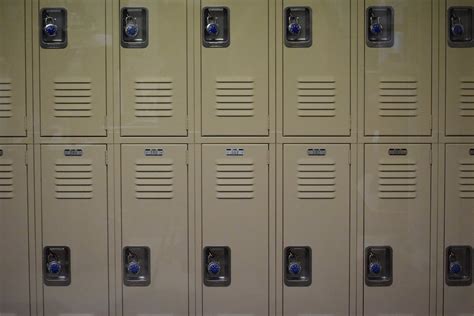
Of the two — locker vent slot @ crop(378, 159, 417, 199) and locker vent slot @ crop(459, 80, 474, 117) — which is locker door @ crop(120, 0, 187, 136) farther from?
locker vent slot @ crop(459, 80, 474, 117)

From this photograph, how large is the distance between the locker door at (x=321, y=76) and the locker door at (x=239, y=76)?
0.18 meters

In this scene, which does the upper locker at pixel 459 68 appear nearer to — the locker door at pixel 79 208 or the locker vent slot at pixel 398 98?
the locker vent slot at pixel 398 98

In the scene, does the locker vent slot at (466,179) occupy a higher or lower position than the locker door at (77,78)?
lower

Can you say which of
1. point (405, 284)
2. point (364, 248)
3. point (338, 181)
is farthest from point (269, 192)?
point (405, 284)

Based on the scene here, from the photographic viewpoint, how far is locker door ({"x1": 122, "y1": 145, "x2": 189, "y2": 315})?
4758mm

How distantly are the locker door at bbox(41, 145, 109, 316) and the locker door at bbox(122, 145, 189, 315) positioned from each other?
0.19 metres

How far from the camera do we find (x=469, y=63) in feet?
15.6

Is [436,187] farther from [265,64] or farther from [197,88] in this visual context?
[197,88]

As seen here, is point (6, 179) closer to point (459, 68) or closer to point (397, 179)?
point (397, 179)

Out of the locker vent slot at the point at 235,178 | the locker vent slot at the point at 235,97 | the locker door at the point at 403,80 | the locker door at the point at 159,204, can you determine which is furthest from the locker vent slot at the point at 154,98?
the locker door at the point at 403,80

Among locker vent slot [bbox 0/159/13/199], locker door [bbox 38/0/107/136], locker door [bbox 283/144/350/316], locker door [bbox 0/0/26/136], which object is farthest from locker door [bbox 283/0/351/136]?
locker vent slot [bbox 0/159/13/199]

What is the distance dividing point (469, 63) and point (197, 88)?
2014mm

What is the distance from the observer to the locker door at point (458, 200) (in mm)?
4773

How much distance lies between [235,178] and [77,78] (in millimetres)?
1378
